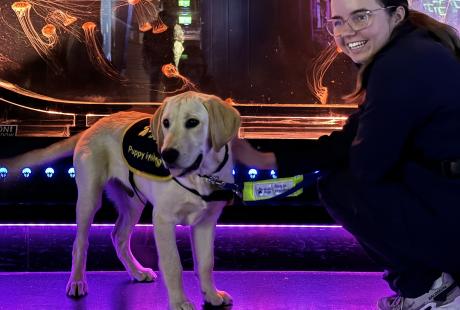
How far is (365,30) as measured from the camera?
1.27 metres

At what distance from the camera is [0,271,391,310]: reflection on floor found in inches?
64.2

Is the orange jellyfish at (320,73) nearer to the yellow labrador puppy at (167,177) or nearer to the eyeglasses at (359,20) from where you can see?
the yellow labrador puppy at (167,177)

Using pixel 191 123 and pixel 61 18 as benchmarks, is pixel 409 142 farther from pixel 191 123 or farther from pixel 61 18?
pixel 61 18

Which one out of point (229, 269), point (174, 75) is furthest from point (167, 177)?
point (174, 75)

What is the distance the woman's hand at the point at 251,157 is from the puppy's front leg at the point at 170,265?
10.3 inches

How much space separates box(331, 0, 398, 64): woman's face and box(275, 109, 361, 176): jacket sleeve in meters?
0.16

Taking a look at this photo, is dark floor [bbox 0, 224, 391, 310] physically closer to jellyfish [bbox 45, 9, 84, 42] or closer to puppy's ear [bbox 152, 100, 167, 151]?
puppy's ear [bbox 152, 100, 167, 151]

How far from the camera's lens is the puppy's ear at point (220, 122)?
1.44m

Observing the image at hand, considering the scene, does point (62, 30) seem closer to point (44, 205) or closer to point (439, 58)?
point (44, 205)

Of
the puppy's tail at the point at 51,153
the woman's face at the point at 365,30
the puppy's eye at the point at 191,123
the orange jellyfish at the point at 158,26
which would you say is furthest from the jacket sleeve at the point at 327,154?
the orange jellyfish at the point at 158,26

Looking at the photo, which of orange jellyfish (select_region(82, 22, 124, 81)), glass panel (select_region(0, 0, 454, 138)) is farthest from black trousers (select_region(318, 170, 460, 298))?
orange jellyfish (select_region(82, 22, 124, 81))

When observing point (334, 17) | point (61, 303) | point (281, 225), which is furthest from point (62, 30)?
point (334, 17)

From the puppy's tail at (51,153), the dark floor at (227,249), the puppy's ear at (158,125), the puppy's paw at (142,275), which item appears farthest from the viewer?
the dark floor at (227,249)

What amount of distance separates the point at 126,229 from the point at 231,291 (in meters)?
0.39
